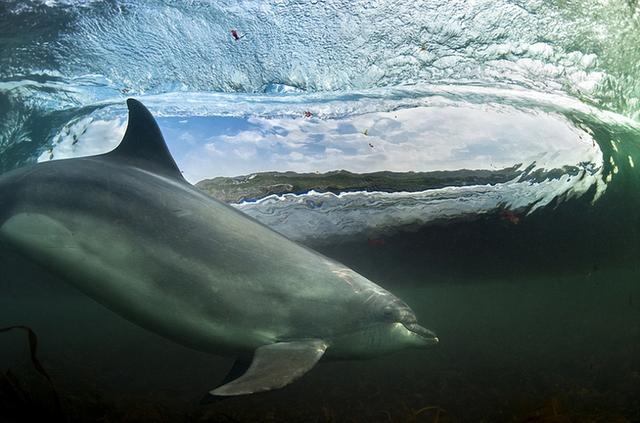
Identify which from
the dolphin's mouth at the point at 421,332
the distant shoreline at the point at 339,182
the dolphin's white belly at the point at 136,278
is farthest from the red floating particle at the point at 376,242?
the dolphin's white belly at the point at 136,278

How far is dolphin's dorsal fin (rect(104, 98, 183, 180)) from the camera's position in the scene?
5.42 meters

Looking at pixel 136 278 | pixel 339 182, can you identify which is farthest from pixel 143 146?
pixel 339 182

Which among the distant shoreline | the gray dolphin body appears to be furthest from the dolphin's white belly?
the distant shoreline

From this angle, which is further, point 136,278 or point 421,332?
point 421,332

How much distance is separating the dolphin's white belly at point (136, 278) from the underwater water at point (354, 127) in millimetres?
1589

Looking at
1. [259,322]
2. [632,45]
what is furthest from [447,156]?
[259,322]

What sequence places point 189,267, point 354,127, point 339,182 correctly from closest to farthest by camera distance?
point 189,267 → point 354,127 → point 339,182

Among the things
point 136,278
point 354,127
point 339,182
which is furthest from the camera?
point 339,182

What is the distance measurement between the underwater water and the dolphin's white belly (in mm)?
1589

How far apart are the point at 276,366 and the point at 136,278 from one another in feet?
5.36

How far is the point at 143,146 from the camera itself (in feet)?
18.1

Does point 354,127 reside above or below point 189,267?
above

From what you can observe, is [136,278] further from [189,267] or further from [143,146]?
[143,146]

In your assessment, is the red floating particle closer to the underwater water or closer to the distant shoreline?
the underwater water
